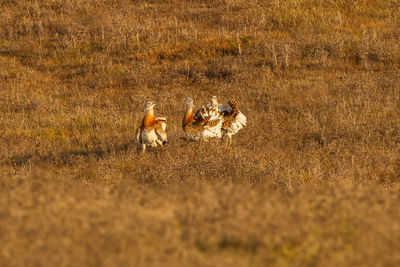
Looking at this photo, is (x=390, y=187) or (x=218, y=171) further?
(x=218, y=171)

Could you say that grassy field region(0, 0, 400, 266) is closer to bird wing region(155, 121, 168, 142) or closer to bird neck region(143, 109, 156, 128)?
bird wing region(155, 121, 168, 142)

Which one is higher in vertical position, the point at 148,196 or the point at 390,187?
the point at 148,196

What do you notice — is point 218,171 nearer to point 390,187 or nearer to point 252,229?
point 390,187

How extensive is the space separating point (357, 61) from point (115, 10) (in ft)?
37.5

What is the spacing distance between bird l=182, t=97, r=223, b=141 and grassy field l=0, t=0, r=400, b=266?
0.78 feet

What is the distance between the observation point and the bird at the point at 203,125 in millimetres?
10953

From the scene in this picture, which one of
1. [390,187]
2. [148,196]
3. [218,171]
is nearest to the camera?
[148,196]

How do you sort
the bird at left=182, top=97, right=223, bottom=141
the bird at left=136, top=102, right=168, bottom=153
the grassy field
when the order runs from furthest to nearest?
1. the bird at left=182, top=97, right=223, bottom=141
2. the bird at left=136, top=102, right=168, bottom=153
3. the grassy field

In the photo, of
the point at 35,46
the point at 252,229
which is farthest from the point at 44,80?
the point at 252,229

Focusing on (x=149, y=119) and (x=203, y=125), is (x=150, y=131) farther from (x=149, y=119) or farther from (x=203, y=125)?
(x=203, y=125)

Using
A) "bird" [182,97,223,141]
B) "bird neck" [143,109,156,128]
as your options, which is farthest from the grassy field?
"bird neck" [143,109,156,128]

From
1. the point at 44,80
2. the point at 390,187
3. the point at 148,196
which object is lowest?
the point at 44,80

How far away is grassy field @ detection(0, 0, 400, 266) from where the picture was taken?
4.14 m

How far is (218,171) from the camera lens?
30.6 ft
